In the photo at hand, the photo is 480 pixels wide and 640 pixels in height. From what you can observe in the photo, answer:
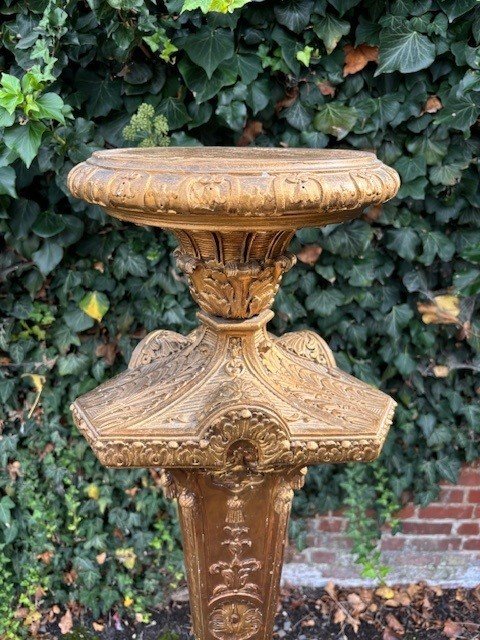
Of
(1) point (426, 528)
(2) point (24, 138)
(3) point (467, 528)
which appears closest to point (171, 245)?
(2) point (24, 138)

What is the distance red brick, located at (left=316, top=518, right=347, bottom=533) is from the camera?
2.24 meters

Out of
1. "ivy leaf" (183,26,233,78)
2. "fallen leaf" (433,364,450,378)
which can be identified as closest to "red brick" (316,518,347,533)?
"fallen leaf" (433,364,450,378)

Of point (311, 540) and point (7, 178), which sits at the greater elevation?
point (7, 178)

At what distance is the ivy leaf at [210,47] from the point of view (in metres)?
1.60

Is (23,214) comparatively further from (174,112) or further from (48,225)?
(174,112)

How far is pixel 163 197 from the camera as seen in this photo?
2.89ft

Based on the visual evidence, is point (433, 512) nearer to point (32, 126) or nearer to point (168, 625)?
point (168, 625)

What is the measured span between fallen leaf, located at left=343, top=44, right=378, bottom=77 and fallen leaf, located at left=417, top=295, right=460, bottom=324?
2.54 feet

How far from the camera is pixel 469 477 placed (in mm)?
2201

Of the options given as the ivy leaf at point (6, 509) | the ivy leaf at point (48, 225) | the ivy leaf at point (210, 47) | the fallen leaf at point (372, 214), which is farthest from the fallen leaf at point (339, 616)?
the ivy leaf at point (210, 47)

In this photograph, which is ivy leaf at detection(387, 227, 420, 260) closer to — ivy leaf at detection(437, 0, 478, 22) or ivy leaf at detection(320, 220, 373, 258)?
ivy leaf at detection(320, 220, 373, 258)

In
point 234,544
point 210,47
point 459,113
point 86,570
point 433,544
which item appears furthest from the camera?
point 433,544

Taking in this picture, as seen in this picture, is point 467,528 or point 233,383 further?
point 467,528

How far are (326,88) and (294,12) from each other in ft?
0.76
